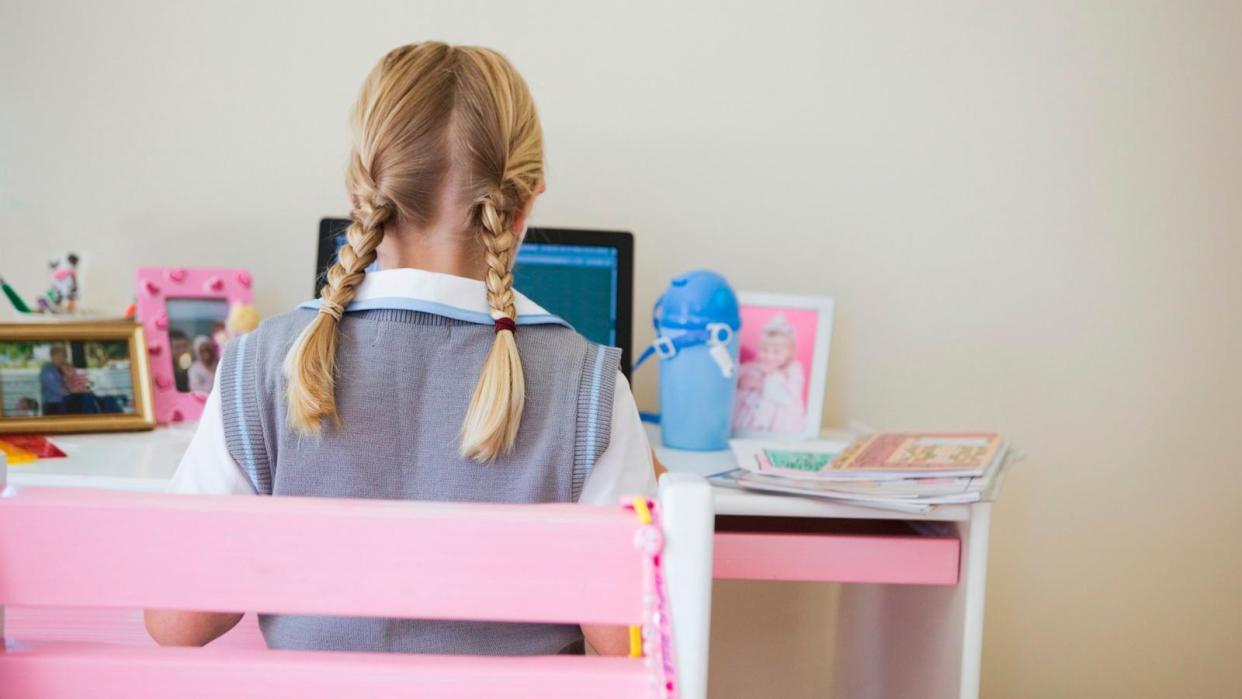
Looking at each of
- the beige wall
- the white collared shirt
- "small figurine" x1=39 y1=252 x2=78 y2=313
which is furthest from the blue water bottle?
"small figurine" x1=39 y1=252 x2=78 y2=313

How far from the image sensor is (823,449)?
138 centimetres

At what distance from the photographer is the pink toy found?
146cm

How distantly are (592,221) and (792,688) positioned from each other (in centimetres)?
85

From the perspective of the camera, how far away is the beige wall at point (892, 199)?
158 cm

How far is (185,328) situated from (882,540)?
1022 mm

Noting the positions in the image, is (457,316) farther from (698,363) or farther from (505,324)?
(698,363)

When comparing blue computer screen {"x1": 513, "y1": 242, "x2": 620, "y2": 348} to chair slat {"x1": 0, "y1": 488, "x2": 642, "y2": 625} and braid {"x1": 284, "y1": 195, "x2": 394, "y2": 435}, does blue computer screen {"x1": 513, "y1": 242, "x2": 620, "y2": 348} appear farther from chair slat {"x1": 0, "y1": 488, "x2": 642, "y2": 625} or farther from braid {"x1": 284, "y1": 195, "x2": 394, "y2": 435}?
chair slat {"x1": 0, "y1": 488, "x2": 642, "y2": 625}

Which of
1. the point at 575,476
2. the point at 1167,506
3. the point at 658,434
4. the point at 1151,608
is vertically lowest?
the point at 1151,608

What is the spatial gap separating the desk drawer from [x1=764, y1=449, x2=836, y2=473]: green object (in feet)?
0.29

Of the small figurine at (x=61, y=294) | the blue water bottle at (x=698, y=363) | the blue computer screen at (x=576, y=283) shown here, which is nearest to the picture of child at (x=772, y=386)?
the blue water bottle at (x=698, y=363)

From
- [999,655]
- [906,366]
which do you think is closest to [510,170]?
[906,366]

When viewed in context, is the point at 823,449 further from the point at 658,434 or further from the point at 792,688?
the point at 792,688

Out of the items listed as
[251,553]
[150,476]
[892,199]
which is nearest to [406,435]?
[251,553]

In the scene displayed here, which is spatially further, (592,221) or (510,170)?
(592,221)
